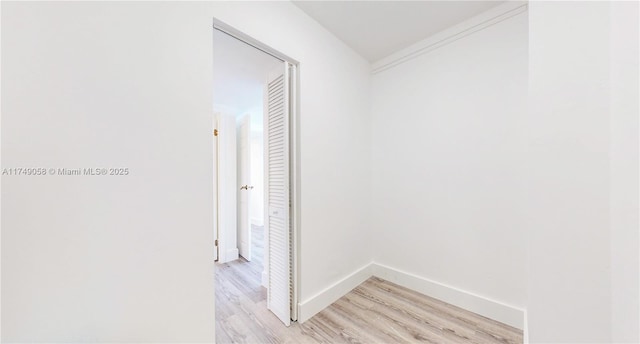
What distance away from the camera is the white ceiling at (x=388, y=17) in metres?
1.66

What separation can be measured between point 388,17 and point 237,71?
1469mm

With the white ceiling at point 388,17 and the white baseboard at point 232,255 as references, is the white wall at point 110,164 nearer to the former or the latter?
the white ceiling at point 388,17

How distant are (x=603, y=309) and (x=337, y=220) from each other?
5.19 ft

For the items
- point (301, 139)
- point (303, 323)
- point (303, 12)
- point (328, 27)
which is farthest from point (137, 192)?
point (328, 27)

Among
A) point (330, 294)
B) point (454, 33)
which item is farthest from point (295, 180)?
point (454, 33)

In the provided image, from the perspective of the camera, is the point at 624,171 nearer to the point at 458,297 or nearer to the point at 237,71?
the point at 458,297

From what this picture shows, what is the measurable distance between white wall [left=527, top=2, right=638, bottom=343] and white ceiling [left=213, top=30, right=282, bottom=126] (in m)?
1.63

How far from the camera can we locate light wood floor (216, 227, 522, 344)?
1528mm

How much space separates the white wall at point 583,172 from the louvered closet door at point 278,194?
140cm

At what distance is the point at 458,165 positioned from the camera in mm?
1915

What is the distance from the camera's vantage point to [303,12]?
1.75 m

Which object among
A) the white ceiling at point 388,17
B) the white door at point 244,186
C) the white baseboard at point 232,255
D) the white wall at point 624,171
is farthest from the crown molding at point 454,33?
the white baseboard at point 232,255

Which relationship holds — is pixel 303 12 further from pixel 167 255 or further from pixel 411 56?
pixel 167 255

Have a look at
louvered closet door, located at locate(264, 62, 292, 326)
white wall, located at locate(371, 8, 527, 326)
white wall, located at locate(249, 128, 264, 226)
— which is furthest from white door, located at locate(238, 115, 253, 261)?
white wall, located at locate(249, 128, 264, 226)
